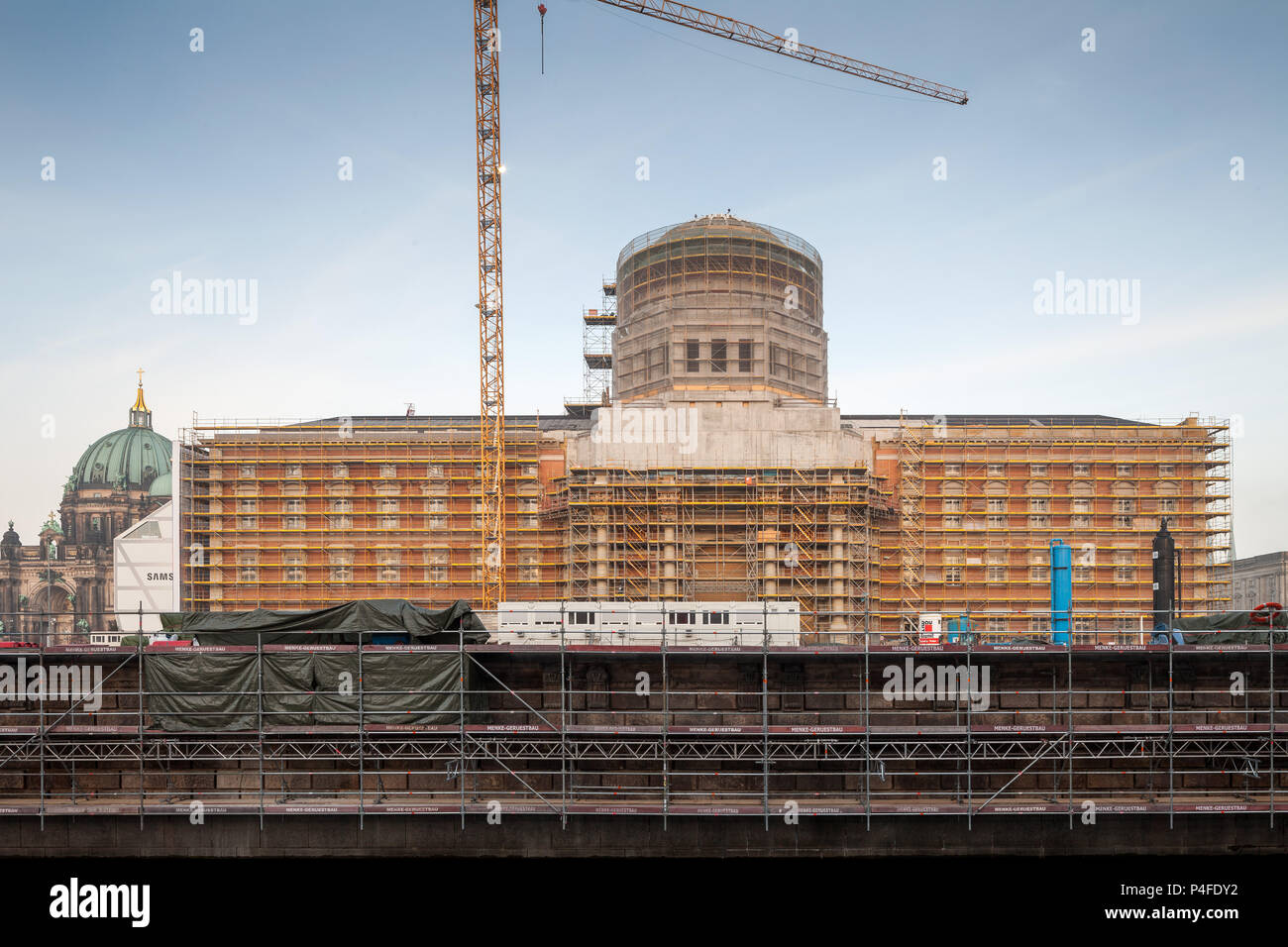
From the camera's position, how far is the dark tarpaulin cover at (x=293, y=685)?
26.6 m

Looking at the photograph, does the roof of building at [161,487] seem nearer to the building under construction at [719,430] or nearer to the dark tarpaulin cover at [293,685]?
the building under construction at [719,430]

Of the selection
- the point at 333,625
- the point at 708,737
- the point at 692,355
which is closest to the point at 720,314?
the point at 692,355

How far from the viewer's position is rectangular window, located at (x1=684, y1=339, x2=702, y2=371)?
59.8 metres

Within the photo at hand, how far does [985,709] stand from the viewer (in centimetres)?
2750

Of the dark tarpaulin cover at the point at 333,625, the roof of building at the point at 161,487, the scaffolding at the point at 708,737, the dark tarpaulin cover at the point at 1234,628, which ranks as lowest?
the scaffolding at the point at 708,737

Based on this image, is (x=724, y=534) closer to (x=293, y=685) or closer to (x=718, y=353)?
(x=718, y=353)

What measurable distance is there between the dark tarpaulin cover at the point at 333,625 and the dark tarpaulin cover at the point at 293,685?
31.8 inches

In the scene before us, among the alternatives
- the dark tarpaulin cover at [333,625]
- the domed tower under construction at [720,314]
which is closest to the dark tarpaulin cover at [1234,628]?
the dark tarpaulin cover at [333,625]

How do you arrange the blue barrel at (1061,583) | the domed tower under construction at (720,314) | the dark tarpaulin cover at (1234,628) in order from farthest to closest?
the domed tower under construction at (720,314) < the blue barrel at (1061,583) < the dark tarpaulin cover at (1234,628)

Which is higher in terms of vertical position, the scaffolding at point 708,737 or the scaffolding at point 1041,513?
the scaffolding at point 1041,513

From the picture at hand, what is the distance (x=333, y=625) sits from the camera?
90.3ft

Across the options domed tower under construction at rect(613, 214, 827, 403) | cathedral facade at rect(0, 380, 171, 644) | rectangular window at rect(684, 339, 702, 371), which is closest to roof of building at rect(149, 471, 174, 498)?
cathedral facade at rect(0, 380, 171, 644)

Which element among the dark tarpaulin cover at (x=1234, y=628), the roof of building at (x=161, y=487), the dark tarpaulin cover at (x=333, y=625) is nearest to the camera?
the dark tarpaulin cover at (x=333, y=625)
